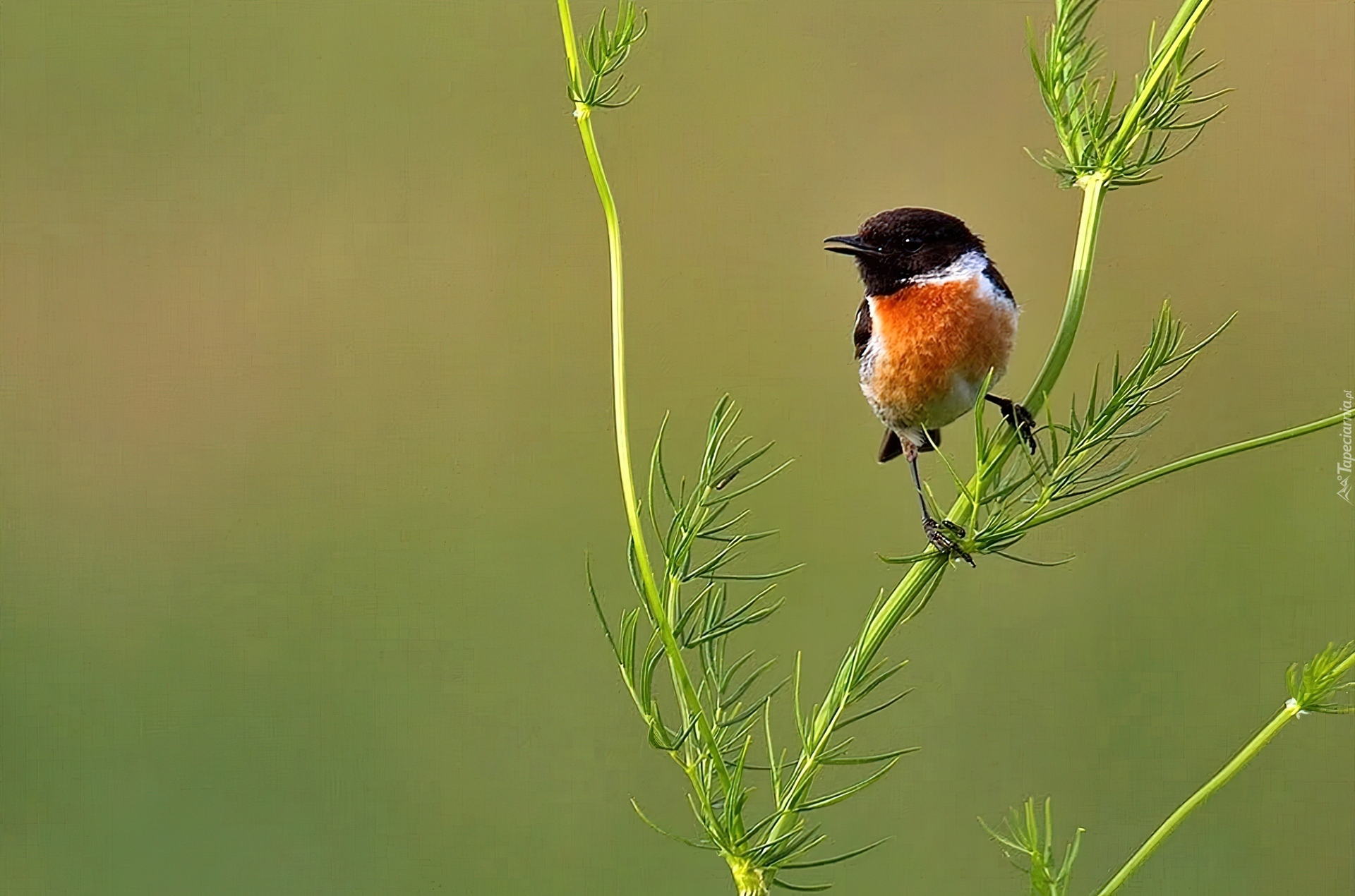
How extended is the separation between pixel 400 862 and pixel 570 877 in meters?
0.35

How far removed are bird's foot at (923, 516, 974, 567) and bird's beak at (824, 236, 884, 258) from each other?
2.46 feet

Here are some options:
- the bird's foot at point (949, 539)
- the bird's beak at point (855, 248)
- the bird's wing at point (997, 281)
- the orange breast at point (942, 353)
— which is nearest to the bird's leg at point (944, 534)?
the bird's foot at point (949, 539)

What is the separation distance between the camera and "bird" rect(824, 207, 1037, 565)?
6.47ft

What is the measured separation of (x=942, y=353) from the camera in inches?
77.8

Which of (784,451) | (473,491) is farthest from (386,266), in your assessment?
(784,451)

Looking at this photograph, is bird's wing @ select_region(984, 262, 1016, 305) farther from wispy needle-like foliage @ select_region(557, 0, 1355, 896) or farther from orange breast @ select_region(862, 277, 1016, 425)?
wispy needle-like foliage @ select_region(557, 0, 1355, 896)

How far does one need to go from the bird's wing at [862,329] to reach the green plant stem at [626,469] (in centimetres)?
91

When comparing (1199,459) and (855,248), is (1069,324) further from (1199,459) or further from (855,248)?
(855,248)

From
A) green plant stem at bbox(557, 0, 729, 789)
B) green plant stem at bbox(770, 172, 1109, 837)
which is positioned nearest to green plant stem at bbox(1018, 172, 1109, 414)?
green plant stem at bbox(770, 172, 1109, 837)

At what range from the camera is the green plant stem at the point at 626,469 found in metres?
1.19

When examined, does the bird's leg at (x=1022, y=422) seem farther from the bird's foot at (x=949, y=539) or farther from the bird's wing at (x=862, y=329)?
the bird's wing at (x=862, y=329)

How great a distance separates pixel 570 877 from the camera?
326 cm

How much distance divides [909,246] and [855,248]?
75 mm

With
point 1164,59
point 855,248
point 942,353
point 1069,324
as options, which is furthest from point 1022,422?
point 855,248
